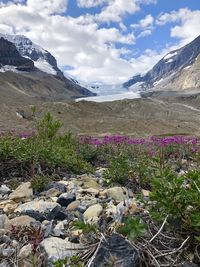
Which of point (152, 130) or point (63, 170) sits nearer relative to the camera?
point (63, 170)

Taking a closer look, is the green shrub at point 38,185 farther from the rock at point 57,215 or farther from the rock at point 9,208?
the rock at point 57,215

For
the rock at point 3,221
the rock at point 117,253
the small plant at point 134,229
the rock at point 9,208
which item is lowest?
the rock at point 9,208

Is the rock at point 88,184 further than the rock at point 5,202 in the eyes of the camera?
Yes

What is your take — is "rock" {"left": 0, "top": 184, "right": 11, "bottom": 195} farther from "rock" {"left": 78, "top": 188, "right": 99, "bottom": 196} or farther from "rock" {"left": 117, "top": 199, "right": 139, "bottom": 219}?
"rock" {"left": 117, "top": 199, "right": 139, "bottom": 219}

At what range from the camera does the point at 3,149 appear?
9.45 m

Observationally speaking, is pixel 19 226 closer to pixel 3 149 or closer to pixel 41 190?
pixel 41 190

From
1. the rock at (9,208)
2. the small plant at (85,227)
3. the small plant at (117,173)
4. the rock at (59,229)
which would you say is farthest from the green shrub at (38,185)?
the small plant at (85,227)

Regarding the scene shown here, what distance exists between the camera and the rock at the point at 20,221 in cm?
547

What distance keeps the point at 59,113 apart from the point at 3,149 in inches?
2835

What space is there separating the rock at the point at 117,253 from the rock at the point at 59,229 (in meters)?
1.35

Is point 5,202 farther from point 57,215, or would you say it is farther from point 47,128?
point 47,128

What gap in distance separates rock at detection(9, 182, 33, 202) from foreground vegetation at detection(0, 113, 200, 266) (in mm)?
157

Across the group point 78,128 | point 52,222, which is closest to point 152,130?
point 78,128

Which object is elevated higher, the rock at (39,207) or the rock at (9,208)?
the rock at (39,207)
